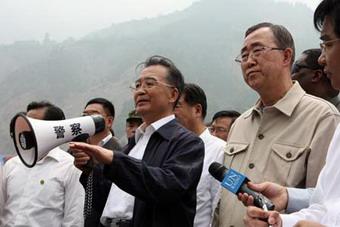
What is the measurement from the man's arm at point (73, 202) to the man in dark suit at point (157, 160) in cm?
77

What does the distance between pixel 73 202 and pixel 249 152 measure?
158 cm

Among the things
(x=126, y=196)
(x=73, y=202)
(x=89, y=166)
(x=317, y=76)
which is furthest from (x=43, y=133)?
(x=317, y=76)

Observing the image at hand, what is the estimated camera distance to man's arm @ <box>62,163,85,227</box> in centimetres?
335

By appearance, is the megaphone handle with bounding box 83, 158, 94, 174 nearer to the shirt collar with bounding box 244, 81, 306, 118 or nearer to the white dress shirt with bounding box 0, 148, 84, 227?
the white dress shirt with bounding box 0, 148, 84, 227

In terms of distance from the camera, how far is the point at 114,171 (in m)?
2.16

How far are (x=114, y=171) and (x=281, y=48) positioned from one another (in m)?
1.12

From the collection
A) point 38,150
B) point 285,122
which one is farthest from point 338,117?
point 38,150

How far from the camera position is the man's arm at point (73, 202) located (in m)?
3.35

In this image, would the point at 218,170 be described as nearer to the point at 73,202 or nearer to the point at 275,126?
the point at 275,126

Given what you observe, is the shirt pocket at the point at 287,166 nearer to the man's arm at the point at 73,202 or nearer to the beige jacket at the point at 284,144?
the beige jacket at the point at 284,144

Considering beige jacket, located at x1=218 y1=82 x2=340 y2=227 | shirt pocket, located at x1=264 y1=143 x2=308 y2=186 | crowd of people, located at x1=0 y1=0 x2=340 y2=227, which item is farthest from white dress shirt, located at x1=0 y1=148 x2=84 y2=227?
shirt pocket, located at x1=264 y1=143 x2=308 y2=186

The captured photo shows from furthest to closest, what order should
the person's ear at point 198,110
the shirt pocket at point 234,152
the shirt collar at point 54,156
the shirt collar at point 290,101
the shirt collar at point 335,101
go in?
the person's ear at point 198,110, the shirt collar at point 54,156, the shirt collar at point 335,101, the shirt pocket at point 234,152, the shirt collar at point 290,101

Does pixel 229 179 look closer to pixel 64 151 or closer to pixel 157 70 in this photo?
pixel 157 70

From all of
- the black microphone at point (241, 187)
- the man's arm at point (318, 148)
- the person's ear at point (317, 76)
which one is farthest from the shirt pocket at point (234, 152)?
the person's ear at point (317, 76)
